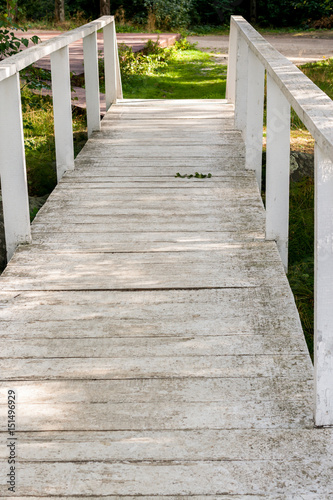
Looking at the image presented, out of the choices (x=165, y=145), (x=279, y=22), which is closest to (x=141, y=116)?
(x=165, y=145)

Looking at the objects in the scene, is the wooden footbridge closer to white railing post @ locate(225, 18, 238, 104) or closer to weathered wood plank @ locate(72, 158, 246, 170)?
weathered wood plank @ locate(72, 158, 246, 170)

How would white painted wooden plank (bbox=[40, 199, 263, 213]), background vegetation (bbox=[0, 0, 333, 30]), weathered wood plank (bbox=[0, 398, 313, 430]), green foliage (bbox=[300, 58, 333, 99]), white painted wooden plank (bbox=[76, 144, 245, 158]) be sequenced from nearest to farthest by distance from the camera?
weathered wood plank (bbox=[0, 398, 313, 430]), white painted wooden plank (bbox=[40, 199, 263, 213]), white painted wooden plank (bbox=[76, 144, 245, 158]), green foliage (bbox=[300, 58, 333, 99]), background vegetation (bbox=[0, 0, 333, 30])

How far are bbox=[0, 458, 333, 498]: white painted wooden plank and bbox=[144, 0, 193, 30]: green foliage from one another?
753 inches

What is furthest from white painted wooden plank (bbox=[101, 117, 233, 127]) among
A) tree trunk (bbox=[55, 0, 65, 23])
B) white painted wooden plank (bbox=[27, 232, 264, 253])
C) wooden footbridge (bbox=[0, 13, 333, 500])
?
tree trunk (bbox=[55, 0, 65, 23])

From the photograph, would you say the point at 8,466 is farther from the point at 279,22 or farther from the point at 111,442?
the point at 279,22

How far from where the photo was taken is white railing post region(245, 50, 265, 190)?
446 centimetres

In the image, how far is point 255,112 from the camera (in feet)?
15.1

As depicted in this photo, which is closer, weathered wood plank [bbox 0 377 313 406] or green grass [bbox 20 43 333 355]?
weathered wood plank [bbox 0 377 313 406]

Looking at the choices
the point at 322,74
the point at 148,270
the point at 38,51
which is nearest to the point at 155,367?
the point at 148,270

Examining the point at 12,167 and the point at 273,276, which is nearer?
the point at 273,276

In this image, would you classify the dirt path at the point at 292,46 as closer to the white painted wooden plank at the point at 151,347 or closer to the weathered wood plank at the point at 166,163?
the weathered wood plank at the point at 166,163

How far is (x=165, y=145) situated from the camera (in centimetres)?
588

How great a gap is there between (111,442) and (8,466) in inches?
12.4

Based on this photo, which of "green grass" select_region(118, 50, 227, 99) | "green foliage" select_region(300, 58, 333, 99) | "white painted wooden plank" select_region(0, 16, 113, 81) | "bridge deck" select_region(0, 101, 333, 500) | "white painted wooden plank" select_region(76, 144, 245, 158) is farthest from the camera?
"green grass" select_region(118, 50, 227, 99)
